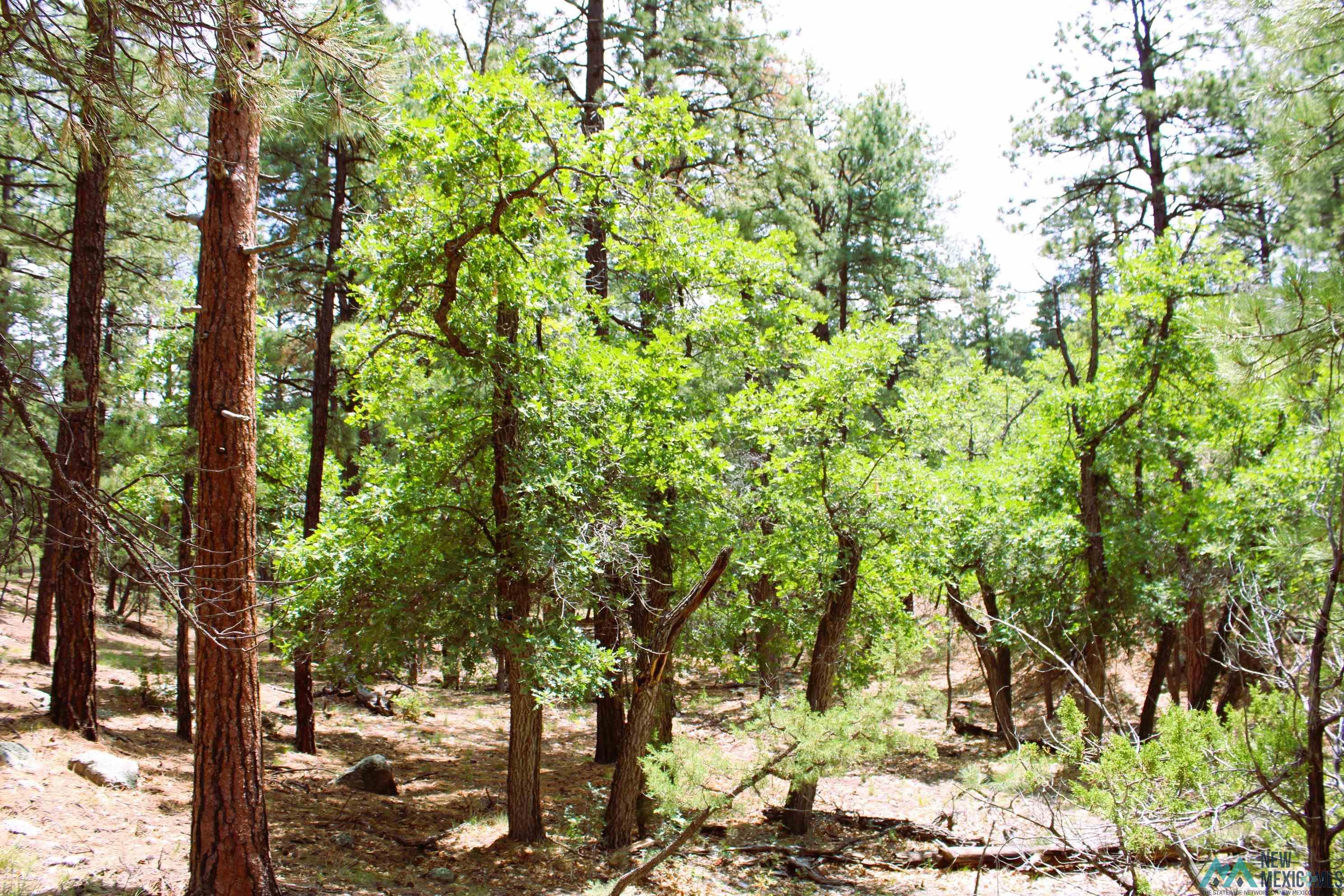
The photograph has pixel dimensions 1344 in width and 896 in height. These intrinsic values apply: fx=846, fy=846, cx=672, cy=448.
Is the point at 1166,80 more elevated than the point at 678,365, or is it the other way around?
the point at 1166,80

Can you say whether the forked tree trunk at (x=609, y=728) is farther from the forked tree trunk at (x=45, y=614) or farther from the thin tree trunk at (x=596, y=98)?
the forked tree trunk at (x=45, y=614)

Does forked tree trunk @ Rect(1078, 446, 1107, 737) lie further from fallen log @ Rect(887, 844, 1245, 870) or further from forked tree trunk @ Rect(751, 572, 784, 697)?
forked tree trunk @ Rect(751, 572, 784, 697)

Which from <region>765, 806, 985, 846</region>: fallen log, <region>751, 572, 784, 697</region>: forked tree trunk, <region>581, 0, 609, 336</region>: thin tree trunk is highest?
<region>581, 0, 609, 336</region>: thin tree trunk

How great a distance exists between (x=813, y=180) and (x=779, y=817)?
10615 millimetres

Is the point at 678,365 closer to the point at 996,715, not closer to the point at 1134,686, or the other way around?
the point at 996,715

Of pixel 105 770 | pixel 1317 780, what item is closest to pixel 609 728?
pixel 105 770

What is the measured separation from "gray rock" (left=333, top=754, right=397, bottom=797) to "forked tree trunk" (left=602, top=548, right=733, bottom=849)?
2899mm

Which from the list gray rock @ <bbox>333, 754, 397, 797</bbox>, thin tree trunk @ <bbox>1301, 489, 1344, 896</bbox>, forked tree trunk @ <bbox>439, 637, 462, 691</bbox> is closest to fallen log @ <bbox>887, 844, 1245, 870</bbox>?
thin tree trunk @ <bbox>1301, 489, 1344, 896</bbox>

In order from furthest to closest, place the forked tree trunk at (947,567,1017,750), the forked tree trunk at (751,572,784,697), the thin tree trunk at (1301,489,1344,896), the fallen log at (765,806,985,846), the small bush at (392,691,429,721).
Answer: the small bush at (392,691,429,721)
the forked tree trunk at (947,567,1017,750)
the forked tree trunk at (751,572,784,697)
the fallen log at (765,806,985,846)
the thin tree trunk at (1301,489,1344,896)

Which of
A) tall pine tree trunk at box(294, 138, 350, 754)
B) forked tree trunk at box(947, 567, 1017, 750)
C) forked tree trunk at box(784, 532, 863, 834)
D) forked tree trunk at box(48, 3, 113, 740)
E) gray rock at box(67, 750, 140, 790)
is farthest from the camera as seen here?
forked tree trunk at box(947, 567, 1017, 750)

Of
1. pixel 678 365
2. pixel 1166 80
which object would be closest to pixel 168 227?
pixel 678 365

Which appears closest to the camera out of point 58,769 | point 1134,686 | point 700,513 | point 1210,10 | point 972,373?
point 1210,10

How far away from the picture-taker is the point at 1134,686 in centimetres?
1794

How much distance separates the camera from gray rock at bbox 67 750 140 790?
7.81 m
